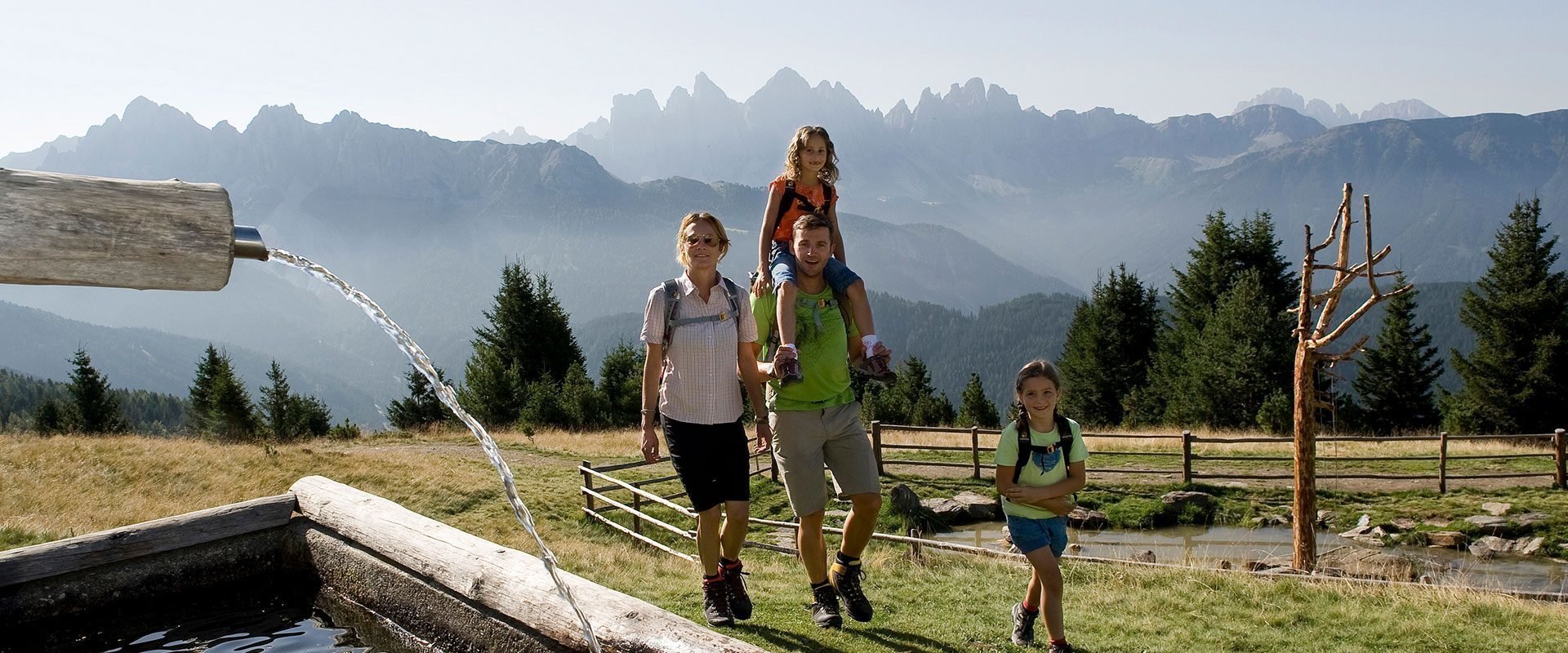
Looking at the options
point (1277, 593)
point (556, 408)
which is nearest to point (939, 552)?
point (1277, 593)

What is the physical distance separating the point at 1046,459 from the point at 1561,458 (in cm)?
1847

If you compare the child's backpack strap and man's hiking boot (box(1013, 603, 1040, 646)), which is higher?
the child's backpack strap

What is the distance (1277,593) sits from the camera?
266 inches

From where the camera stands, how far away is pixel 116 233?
2385 mm

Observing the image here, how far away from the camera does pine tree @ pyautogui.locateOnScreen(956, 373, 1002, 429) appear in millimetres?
41938

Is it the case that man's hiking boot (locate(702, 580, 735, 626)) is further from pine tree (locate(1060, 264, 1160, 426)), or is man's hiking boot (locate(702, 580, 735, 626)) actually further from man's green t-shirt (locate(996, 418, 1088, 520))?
pine tree (locate(1060, 264, 1160, 426))

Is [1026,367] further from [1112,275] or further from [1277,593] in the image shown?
[1112,275]

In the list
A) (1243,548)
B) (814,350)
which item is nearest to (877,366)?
(814,350)

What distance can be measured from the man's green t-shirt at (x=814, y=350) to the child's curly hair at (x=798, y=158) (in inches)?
30.1

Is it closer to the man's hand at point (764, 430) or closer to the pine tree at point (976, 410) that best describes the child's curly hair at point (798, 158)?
the man's hand at point (764, 430)

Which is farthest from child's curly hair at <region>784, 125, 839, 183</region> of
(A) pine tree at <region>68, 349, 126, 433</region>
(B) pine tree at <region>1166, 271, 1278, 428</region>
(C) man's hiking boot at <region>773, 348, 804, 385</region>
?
(B) pine tree at <region>1166, 271, 1278, 428</region>

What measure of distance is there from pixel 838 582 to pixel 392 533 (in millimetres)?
2712

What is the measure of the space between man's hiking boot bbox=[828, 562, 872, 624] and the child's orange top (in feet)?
6.16

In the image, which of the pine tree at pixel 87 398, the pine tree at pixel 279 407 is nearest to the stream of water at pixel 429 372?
the pine tree at pixel 279 407
